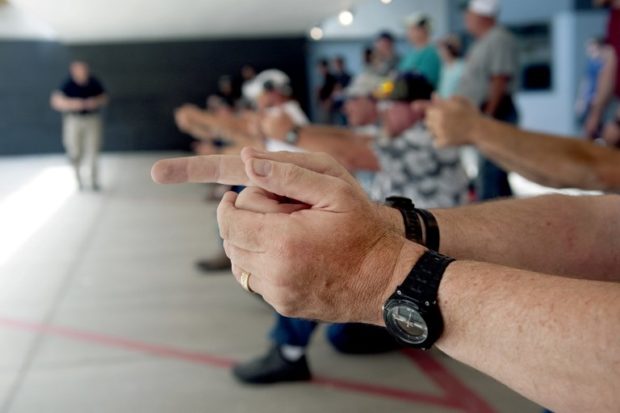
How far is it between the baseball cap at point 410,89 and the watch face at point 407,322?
2176 mm

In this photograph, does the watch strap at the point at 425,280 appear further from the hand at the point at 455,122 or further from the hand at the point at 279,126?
the hand at the point at 279,126

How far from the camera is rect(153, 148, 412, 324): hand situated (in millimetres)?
971

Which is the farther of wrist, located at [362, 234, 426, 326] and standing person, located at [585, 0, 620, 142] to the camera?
standing person, located at [585, 0, 620, 142]

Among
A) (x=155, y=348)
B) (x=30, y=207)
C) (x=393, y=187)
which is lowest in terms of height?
(x=30, y=207)

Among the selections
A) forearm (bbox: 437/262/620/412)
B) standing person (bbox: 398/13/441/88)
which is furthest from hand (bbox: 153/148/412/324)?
standing person (bbox: 398/13/441/88)

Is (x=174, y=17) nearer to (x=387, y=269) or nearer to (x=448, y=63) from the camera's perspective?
(x=448, y=63)

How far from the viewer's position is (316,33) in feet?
47.5

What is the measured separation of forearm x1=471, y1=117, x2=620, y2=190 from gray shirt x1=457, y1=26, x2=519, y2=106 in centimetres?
249

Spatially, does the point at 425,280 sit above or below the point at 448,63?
above

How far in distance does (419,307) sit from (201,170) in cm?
43

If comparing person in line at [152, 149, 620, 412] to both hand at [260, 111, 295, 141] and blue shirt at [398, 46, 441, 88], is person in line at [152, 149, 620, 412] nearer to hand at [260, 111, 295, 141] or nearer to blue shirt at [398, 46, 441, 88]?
hand at [260, 111, 295, 141]

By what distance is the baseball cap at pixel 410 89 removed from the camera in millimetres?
3029

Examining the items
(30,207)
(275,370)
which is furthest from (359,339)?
(30,207)

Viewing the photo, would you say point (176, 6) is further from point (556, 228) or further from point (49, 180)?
point (556, 228)
